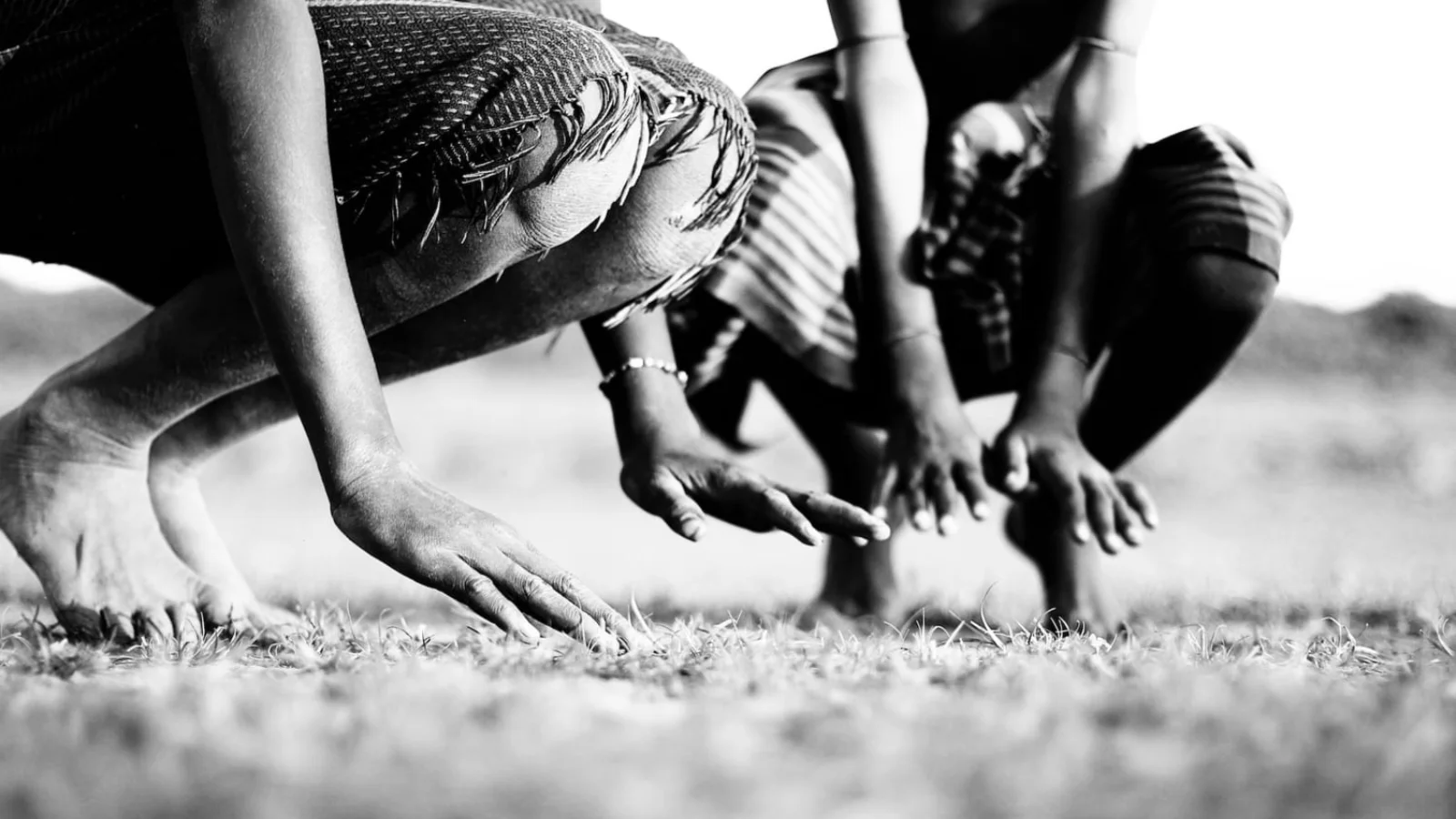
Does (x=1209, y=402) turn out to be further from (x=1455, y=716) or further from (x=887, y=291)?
(x=1455, y=716)

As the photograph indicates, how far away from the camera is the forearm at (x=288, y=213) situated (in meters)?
1.20

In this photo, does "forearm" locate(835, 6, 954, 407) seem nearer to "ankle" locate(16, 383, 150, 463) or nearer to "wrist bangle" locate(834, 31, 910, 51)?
"wrist bangle" locate(834, 31, 910, 51)

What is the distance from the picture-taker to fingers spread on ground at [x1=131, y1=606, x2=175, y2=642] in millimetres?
1409

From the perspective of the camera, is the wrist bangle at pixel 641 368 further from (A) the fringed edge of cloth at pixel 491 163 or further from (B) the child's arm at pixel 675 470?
(A) the fringed edge of cloth at pixel 491 163

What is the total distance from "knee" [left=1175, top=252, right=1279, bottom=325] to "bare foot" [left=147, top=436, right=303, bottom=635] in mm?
1330

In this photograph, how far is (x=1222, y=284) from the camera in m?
1.89

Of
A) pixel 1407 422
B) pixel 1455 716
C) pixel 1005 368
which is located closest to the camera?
pixel 1455 716

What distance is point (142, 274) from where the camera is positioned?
5.71ft

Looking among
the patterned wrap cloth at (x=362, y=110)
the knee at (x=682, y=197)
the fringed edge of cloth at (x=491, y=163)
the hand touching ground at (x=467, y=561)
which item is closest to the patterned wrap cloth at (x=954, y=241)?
the knee at (x=682, y=197)

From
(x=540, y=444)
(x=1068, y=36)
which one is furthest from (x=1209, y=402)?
(x=1068, y=36)

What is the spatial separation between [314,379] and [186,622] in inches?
17.0

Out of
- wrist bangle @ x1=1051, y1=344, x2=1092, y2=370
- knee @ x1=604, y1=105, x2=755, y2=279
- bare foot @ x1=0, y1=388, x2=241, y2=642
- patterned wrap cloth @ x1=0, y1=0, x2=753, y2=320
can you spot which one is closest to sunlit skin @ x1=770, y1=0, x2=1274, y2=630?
wrist bangle @ x1=1051, y1=344, x2=1092, y2=370

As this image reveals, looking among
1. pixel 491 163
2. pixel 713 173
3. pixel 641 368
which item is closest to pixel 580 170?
pixel 491 163

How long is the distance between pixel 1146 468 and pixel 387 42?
28.9 ft
